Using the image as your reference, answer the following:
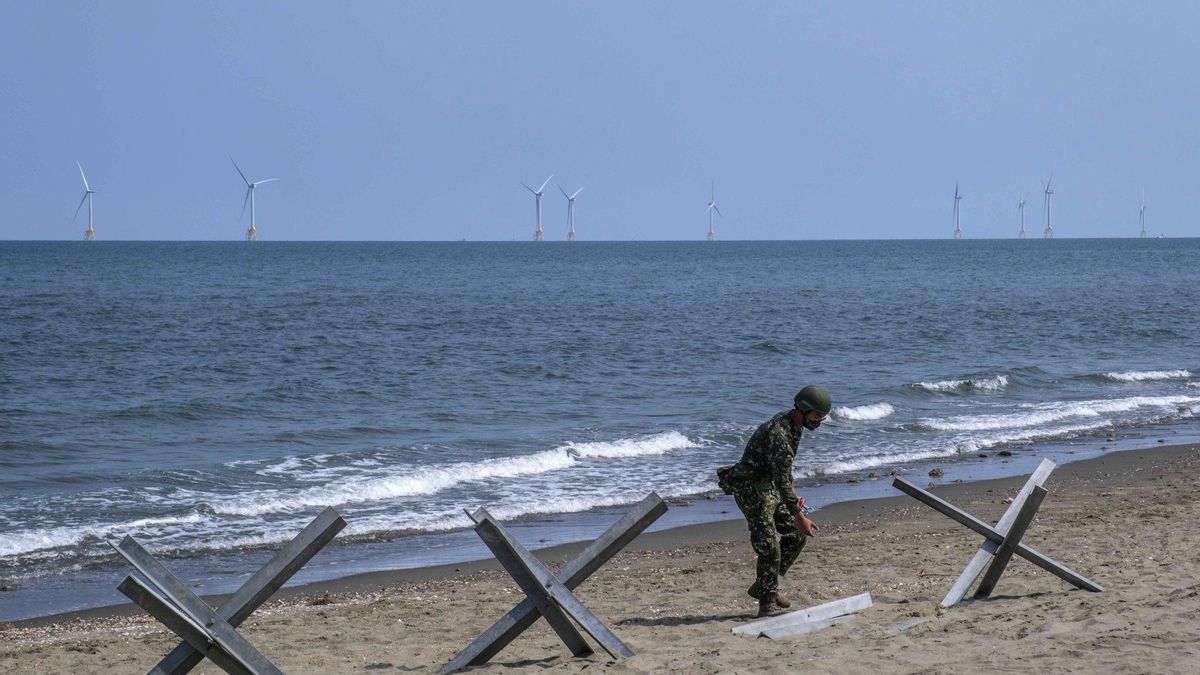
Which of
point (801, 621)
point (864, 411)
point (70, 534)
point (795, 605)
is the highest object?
point (801, 621)

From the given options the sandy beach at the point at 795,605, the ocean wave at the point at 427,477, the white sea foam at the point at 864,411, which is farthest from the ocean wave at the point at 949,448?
the sandy beach at the point at 795,605

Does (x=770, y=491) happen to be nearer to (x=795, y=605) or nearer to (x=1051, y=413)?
(x=795, y=605)

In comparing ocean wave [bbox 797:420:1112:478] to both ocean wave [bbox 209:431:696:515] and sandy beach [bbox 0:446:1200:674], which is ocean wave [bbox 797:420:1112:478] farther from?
sandy beach [bbox 0:446:1200:674]

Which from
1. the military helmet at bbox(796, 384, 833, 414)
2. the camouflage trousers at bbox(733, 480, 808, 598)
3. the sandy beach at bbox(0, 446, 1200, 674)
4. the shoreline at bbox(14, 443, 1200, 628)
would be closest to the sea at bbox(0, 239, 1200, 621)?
the shoreline at bbox(14, 443, 1200, 628)

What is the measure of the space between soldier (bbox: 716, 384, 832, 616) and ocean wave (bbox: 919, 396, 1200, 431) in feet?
47.4

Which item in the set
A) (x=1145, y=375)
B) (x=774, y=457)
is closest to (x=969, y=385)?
(x=1145, y=375)

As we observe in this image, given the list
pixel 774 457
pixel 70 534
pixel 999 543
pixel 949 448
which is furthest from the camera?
pixel 949 448

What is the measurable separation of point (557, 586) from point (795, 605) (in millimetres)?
2642

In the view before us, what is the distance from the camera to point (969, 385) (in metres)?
29.5

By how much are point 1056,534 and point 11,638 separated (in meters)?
9.22

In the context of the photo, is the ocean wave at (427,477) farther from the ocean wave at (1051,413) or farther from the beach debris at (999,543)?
the beach debris at (999,543)

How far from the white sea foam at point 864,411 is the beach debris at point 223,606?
17995mm

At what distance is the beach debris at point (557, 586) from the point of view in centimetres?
772

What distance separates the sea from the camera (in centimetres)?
1476
